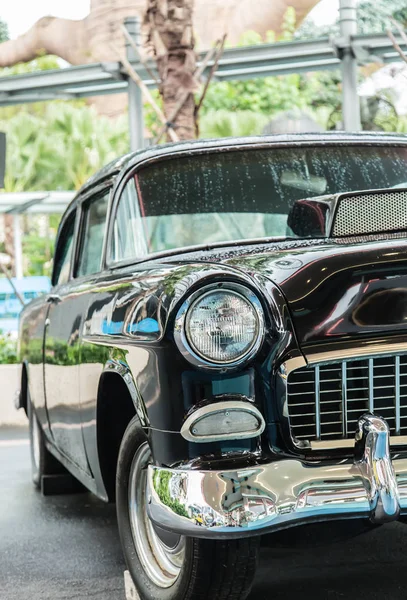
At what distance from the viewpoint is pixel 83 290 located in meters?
4.01

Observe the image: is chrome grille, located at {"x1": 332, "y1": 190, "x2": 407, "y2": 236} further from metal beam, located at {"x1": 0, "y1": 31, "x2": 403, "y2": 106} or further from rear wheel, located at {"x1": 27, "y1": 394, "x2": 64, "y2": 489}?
metal beam, located at {"x1": 0, "y1": 31, "x2": 403, "y2": 106}

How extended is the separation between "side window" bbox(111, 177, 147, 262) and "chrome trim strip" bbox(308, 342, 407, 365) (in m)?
1.28

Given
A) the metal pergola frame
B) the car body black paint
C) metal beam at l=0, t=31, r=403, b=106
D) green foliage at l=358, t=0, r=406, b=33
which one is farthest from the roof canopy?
green foliage at l=358, t=0, r=406, b=33

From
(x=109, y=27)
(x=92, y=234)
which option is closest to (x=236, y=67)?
(x=92, y=234)

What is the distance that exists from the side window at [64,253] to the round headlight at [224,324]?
248 cm

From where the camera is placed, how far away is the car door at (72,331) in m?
3.93

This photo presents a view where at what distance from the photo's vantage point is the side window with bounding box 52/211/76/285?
532cm

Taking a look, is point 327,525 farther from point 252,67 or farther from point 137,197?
point 252,67

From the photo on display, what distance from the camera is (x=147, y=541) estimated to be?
3354mm

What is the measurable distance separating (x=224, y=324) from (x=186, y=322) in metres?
0.11

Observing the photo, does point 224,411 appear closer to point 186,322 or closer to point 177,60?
point 186,322

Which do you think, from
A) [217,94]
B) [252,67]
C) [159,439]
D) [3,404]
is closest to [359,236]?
[159,439]

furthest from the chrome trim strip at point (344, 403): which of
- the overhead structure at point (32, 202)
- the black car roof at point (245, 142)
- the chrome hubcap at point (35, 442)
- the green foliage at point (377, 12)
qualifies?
the green foliage at point (377, 12)

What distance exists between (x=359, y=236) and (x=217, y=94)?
35.1 metres
